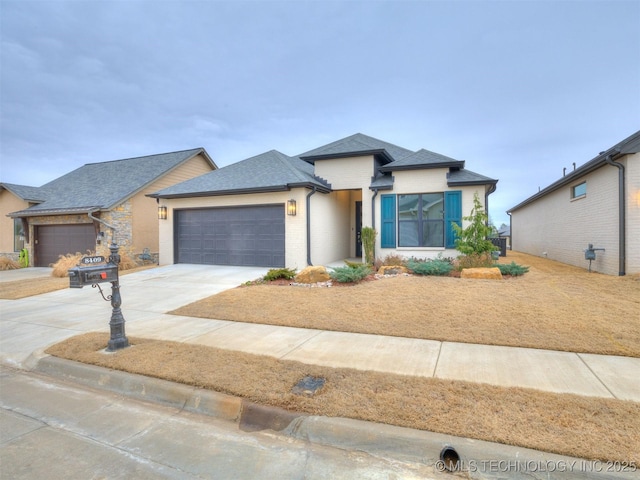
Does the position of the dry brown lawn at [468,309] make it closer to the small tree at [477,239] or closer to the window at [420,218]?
the small tree at [477,239]

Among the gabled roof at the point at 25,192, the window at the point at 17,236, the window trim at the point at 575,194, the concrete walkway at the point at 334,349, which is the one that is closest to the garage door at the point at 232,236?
the concrete walkway at the point at 334,349

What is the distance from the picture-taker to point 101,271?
4.58 meters

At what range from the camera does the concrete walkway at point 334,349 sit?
137 inches

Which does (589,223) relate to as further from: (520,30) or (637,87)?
(637,87)

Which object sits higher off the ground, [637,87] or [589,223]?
[637,87]

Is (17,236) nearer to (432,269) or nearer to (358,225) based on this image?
(358,225)

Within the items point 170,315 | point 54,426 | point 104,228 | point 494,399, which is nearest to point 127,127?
point 104,228

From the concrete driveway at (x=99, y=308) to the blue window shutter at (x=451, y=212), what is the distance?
22.9ft

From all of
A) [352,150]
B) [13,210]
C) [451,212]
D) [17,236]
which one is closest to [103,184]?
[13,210]

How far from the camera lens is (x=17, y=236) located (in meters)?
18.2

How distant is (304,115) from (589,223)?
23.5 m

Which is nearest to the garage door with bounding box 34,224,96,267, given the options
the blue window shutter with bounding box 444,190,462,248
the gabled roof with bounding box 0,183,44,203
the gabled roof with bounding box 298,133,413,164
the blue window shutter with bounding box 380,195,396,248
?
the gabled roof with bounding box 0,183,44,203

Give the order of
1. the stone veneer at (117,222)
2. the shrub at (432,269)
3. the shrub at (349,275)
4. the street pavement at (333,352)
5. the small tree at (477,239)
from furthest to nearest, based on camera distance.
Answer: the stone veneer at (117,222), the small tree at (477,239), the shrub at (432,269), the shrub at (349,275), the street pavement at (333,352)

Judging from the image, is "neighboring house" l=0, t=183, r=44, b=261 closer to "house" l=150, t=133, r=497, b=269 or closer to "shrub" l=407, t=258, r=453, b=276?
"house" l=150, t=133, r=497, b=269
